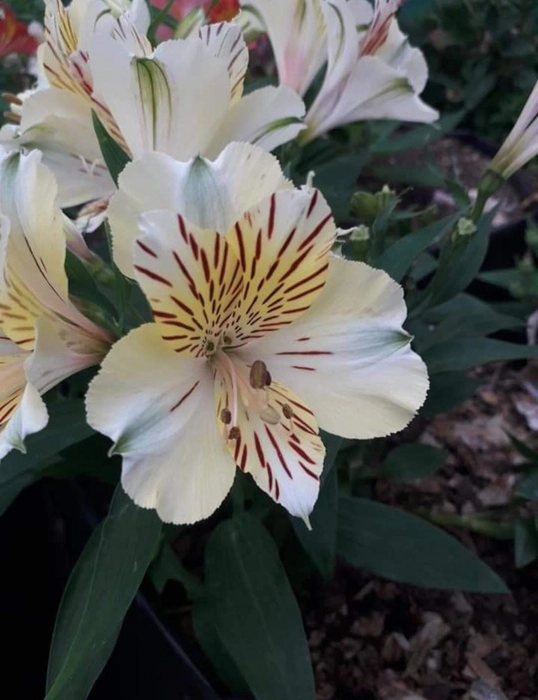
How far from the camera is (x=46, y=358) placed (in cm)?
53

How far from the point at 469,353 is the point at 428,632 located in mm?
382

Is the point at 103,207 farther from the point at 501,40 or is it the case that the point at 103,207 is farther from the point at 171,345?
the point at 501,40

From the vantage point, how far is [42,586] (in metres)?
1.21

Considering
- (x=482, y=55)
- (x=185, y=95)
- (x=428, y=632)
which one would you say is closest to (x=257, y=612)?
(x=428, y=632)

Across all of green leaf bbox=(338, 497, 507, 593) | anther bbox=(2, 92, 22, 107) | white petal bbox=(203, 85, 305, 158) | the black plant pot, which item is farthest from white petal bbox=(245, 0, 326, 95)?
Result: the black plant pot

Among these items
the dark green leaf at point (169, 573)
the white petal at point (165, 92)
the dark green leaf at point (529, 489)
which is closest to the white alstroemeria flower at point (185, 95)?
the white petal at point (165, 92)

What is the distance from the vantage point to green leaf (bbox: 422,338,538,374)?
862mm

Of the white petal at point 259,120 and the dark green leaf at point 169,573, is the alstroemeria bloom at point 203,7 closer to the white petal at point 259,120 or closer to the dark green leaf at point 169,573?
the white petal at point 259,120

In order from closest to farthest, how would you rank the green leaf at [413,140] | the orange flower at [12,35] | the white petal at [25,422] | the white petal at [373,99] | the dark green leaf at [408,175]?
the white petal at [25,422] < the white petal at [373,99] < the orange flower at [12,35] < the green leaf at [413,140] < the dark green leaf at [408,175]

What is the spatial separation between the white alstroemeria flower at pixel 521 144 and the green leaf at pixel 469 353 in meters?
0.20

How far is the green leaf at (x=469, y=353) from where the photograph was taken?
2.83 ft

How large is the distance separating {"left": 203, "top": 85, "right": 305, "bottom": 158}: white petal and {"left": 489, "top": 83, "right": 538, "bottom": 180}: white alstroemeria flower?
0.75 ft

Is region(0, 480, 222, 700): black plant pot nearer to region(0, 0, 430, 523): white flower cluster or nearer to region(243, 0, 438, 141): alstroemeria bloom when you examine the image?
region(0, 0, 430, 523): white flower cluster

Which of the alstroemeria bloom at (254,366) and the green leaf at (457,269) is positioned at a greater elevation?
the alstroemeria bloom at (254,366)
